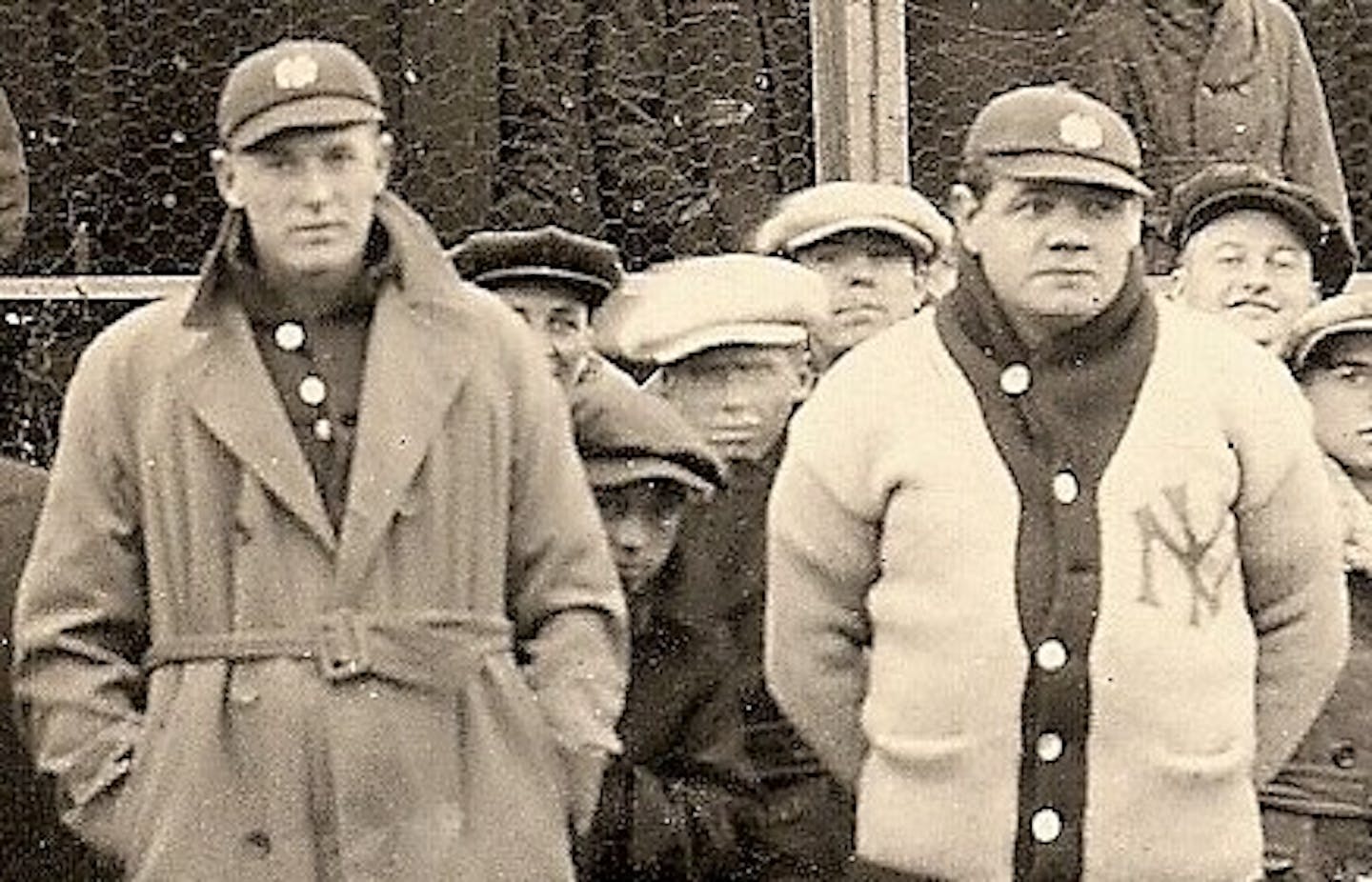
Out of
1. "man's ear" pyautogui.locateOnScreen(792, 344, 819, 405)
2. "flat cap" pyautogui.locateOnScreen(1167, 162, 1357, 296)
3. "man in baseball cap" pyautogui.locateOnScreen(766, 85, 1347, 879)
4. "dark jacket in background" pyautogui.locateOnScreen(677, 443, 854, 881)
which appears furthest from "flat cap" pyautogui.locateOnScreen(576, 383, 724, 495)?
"flat cap" pyautogui.locateOnScreen(1167, 162, 1357, 296)

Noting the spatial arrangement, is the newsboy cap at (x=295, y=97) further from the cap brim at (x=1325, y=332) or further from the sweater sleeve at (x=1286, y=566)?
the cap brim at (x=1325, y=332)

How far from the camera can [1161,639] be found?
536cm

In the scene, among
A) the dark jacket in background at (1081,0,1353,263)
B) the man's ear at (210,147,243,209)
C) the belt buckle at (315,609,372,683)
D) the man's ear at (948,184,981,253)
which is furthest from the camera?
the dark jacket in background at (1081,0,1353,263)

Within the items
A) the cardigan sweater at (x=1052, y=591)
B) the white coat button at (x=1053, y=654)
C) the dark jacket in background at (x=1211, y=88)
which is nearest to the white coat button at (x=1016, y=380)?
the cardigan sweater at (x=1052, y=591)

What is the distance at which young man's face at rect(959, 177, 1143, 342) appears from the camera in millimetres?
5473

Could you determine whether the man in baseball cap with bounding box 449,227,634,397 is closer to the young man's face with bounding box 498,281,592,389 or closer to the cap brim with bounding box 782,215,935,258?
the young man's face with bounding box 498,281,592,389

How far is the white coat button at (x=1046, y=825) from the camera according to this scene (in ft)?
17.6

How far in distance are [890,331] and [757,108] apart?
223cm

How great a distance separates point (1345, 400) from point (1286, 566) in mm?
838

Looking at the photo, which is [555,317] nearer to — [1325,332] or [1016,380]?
[1016,380]

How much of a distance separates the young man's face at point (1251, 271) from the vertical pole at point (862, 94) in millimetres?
930

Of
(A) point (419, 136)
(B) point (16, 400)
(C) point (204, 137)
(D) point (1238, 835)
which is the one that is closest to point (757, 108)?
(A) point (419, 136)

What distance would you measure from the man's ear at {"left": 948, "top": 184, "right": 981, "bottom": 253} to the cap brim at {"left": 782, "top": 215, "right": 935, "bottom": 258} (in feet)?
3.18

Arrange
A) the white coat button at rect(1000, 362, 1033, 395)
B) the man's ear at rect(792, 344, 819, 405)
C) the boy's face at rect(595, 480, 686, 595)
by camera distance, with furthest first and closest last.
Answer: the man's ear at rect(792, 344, 819, 405), the boy's face at rect(595, 480, 686, 595), the white coat button at rect(1000, 362, 1033, 395)
